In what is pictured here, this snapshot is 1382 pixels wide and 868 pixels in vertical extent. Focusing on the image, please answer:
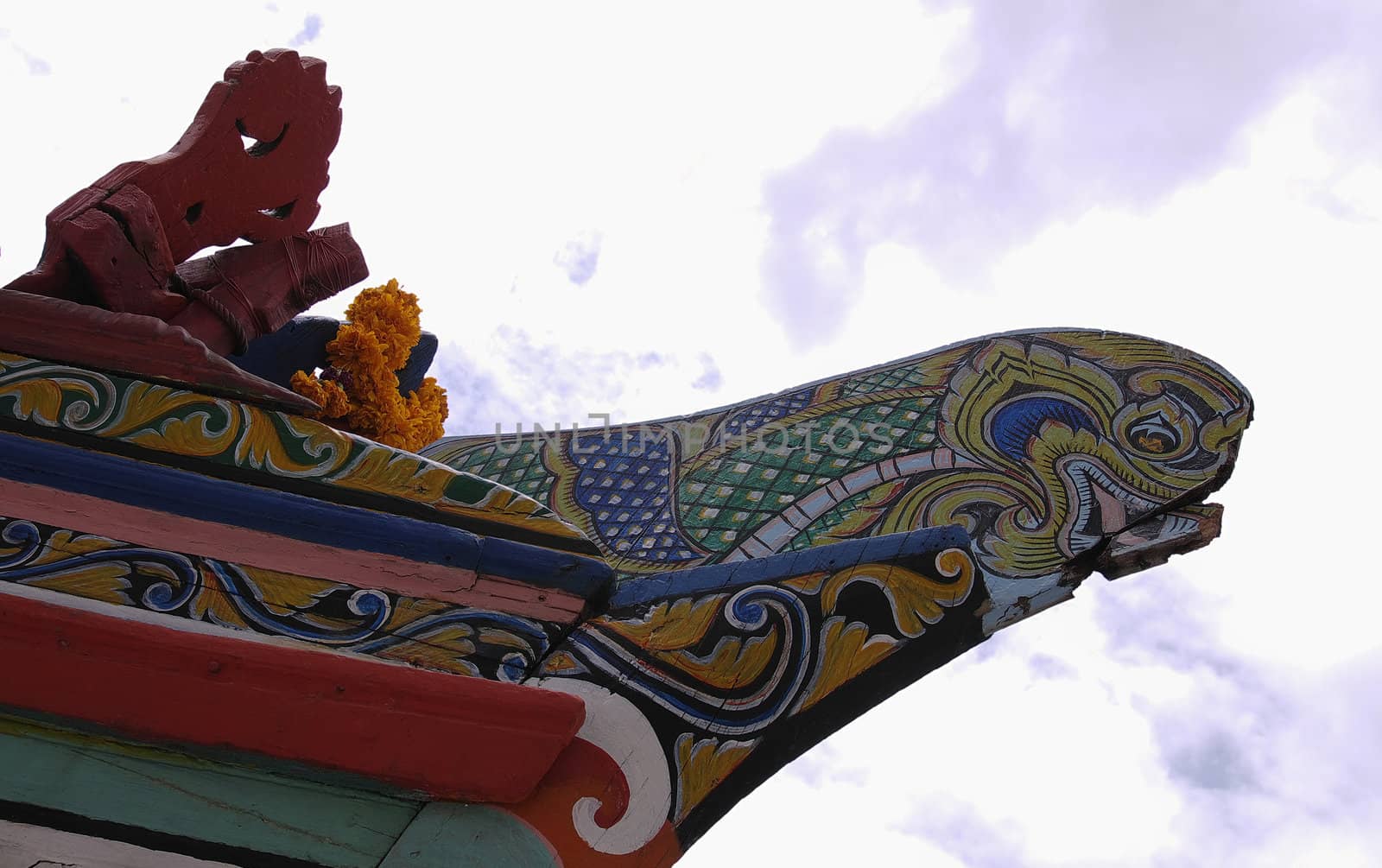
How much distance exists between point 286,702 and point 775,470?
1.74 m

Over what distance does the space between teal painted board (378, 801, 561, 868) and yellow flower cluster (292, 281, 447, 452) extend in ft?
5.35

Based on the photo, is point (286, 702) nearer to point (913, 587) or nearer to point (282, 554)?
point (282, 554)

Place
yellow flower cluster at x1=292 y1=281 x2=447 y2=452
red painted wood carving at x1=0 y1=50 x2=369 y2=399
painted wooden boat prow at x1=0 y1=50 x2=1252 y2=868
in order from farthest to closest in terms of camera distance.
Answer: yellow flower cluster at x1=292 y1=281 x2=447 y2=452 < red painted wood carving at x1=0 y1=50 x2=369 y2=399 < painted wooden boat prow at x1=0 y1=50 x2=1252 y2=868

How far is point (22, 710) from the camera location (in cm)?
256

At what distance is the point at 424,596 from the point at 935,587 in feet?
4.57

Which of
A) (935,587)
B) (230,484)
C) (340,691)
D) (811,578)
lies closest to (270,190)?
(230,484)

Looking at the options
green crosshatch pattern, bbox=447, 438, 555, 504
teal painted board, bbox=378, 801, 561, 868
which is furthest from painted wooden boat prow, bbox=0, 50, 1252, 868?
green crosshatch pattern, bbox=447, 438, 555, 504

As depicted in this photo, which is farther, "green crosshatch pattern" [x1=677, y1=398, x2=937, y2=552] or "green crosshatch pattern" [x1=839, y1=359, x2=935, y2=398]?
"green crosshatch pattern" [x1=839, y1=359, x2=935, y2=398]

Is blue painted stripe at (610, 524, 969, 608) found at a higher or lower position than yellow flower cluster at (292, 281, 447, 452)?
lower

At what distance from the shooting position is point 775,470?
150 inches

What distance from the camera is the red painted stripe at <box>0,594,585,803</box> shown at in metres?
2.58

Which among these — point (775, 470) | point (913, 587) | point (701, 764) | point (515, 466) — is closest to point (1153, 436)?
point (913, 587)

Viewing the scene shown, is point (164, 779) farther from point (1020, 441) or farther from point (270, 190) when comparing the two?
point (1020, 441)

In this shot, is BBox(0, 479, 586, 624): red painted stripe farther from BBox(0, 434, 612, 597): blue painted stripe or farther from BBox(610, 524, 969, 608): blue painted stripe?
BBox(610, 524, 969, 608): blue painted stripe
